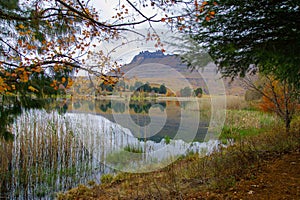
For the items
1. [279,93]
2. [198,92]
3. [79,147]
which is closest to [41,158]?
[79,147]

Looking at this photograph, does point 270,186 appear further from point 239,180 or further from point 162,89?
point 162,89

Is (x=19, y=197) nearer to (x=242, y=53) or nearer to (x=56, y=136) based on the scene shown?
(x=56, y=136)

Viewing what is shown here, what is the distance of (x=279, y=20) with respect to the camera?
2947 mm

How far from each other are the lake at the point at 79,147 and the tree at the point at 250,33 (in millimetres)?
2403

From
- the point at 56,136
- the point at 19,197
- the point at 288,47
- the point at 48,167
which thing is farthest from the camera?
the point at 56,136

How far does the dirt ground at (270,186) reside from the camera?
85.0 inches

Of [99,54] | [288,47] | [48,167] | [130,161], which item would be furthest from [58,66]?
[130,161]

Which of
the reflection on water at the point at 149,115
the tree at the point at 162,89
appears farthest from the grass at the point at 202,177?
the reflection on water at the point at 149,115

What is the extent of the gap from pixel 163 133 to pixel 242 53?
4.58m

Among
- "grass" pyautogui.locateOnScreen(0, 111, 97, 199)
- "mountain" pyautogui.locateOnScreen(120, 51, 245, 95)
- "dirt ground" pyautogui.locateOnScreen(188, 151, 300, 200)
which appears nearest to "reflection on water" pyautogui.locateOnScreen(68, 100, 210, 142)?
"grass" pyautogui.locateOnScreen(0, 111, 97, 199)

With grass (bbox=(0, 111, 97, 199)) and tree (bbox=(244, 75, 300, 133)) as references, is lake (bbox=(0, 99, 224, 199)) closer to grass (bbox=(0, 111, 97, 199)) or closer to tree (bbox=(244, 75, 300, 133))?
grass (bbox=(0, 111, 97, 199))

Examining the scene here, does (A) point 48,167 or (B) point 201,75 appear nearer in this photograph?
(B) point 201,75

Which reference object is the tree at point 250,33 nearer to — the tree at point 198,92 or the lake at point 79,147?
the tree at point 198,92

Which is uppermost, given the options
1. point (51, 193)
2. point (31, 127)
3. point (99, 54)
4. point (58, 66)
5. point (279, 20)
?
point (279, 20)
